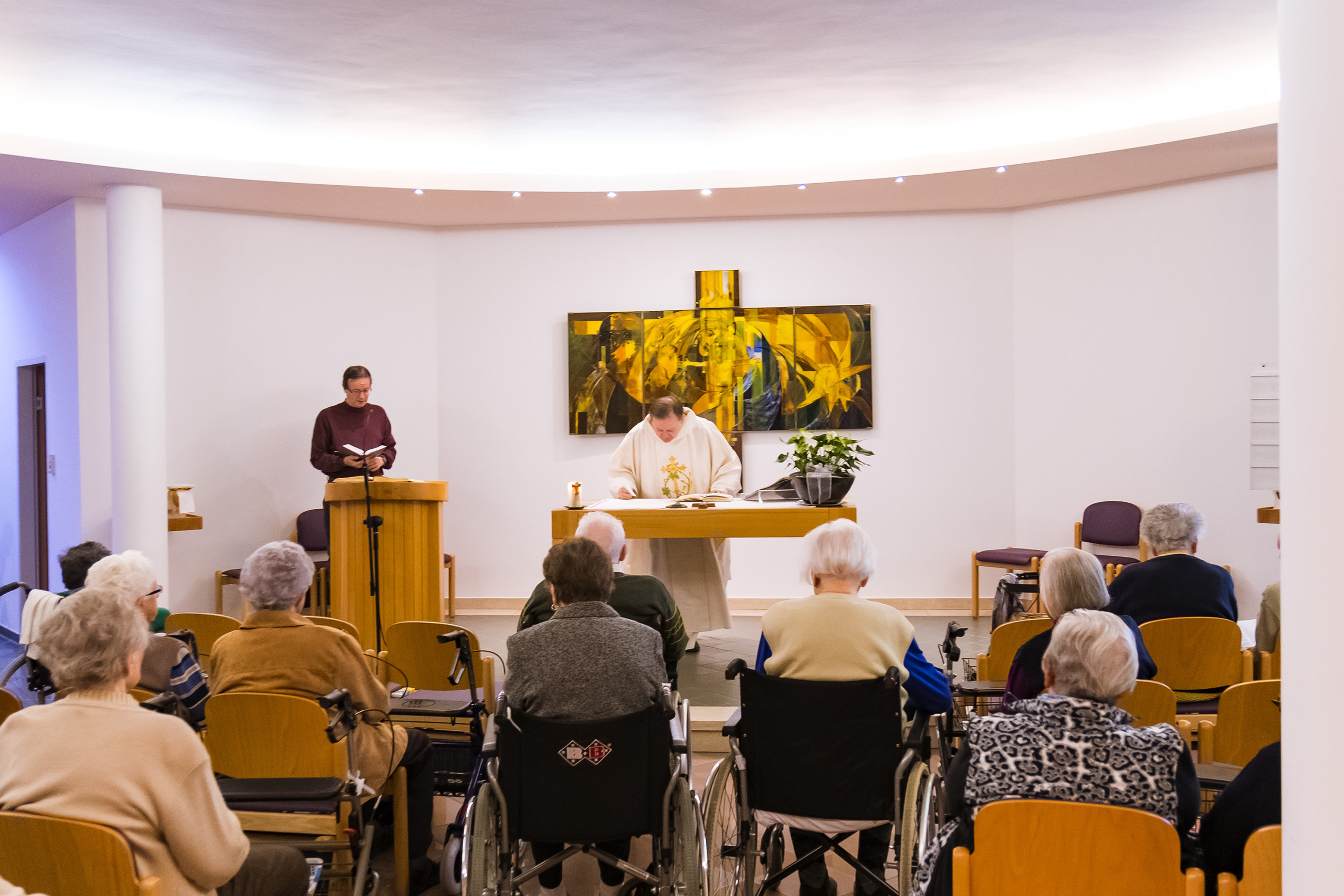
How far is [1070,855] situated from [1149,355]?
253 inches

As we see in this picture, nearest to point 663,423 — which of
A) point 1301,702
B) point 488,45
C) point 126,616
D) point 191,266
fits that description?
point 488,45

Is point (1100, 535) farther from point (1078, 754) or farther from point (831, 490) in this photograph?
point (1078, 754)

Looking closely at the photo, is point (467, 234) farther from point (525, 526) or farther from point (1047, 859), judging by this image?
point (1047, 859)

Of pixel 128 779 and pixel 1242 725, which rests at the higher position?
pixel 128 779

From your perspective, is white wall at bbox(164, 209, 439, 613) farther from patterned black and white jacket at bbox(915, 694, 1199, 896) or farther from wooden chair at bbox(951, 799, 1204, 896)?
wooden chair at bbox(951, 799, 1204, 896)

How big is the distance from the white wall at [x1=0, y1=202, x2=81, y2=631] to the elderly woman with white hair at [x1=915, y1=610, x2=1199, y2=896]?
6.93 m

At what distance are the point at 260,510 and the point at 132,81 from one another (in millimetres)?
3182

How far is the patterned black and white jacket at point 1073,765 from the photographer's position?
7.64 feet

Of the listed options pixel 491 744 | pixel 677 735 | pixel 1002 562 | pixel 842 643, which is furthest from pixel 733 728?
pixel 1002 562

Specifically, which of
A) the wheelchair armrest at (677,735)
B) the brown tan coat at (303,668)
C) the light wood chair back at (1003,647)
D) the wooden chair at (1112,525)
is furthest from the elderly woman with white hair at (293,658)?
the wooden chair at (1112,525)

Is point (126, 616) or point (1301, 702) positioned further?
point (126, 616)

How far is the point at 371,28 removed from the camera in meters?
5.50

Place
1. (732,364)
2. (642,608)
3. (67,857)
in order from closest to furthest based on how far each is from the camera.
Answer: (67,857) → (642,608) → (732,364)

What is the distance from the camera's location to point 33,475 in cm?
861
